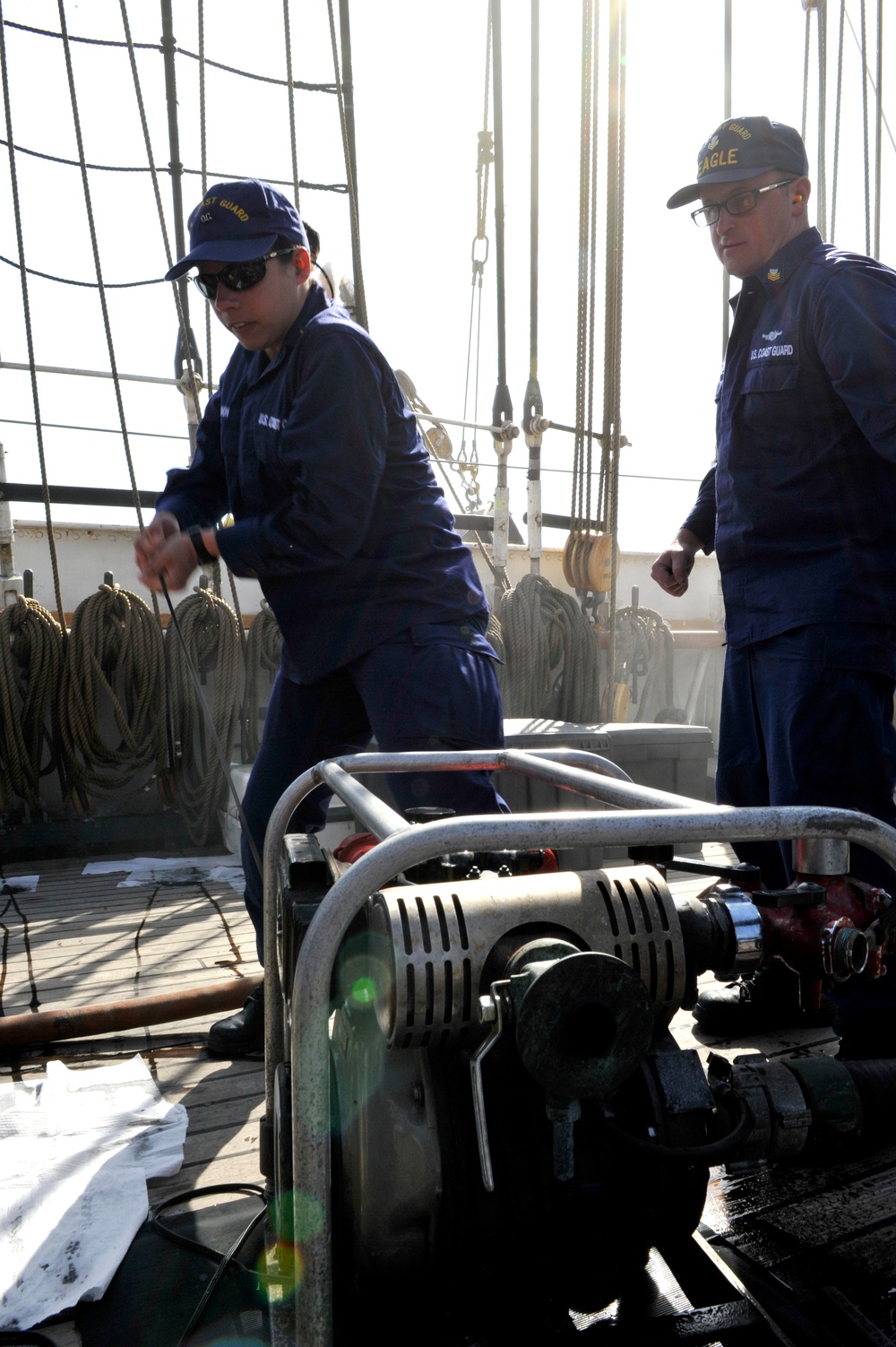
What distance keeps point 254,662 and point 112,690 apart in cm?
58

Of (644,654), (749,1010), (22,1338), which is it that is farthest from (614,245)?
(22,1338)

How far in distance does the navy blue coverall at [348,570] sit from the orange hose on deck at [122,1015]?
10.5 inches

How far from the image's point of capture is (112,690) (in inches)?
147

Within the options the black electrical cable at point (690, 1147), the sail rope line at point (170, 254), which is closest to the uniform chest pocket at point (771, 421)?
the sail rope line at point (170, 254)

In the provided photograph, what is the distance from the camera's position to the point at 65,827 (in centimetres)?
388

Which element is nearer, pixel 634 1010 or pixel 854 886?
pixel 634 1010

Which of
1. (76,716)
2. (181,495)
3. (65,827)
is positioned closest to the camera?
(181,495)

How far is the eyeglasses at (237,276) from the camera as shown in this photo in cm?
175

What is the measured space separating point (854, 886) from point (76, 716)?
3158 millimetres

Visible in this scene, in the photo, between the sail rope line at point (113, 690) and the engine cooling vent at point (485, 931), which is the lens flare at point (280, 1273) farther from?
the sail rope line at point (113, 690)

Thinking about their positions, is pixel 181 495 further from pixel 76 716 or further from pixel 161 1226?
pixel 76 716

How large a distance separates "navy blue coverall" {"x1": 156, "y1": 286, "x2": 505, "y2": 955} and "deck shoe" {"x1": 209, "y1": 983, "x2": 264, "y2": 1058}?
0.19 metres

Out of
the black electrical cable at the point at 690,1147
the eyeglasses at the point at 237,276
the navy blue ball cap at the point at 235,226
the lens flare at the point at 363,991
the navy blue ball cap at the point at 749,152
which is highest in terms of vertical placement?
the navy blue ball cap at the point at 749,152

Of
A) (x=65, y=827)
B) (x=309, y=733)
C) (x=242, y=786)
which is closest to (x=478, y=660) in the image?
(x=309, y=733)
